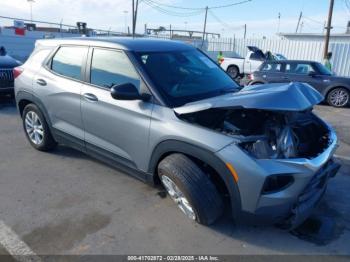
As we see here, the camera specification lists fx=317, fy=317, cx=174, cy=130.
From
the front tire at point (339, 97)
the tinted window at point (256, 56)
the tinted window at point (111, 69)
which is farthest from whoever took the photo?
the tinted window at point (256, 56)

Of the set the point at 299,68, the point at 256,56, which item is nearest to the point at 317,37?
the point at 256,56

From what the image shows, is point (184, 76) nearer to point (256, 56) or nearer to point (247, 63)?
point (247, 63)

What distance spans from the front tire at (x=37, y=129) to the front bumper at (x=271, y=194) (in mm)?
3086

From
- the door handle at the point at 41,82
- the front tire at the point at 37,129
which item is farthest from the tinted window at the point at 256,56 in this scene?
the door handle at the point at 41,82

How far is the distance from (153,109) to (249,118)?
965 millimetres

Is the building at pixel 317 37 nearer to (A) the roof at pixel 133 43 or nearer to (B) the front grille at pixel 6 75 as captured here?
(B) the front grille at pixel 6 75

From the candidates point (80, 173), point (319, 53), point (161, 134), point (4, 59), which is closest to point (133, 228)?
point (161, 134)

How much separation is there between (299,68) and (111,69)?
863 centimetres

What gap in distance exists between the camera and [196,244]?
293 centimetres

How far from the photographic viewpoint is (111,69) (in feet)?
12.1

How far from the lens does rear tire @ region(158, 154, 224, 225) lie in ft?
9.50

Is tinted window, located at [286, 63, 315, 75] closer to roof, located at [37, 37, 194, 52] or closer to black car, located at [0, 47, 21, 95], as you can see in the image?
roof, located at [37, 37, 194, 52]

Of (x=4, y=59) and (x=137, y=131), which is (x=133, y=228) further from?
(x=4, y=59)

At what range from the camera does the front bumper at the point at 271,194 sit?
2598mm
